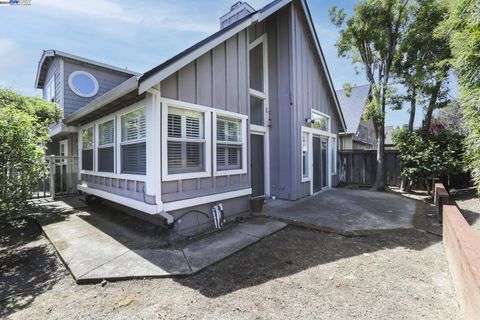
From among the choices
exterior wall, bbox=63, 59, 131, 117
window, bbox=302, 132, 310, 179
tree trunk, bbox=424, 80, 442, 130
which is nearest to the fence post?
exterior wall, bbox=63, 59, 131, 117

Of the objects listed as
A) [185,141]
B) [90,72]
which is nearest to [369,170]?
[185,141]

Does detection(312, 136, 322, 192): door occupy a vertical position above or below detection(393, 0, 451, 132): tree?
below

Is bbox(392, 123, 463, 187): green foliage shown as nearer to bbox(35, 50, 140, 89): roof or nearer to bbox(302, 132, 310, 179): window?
bbox(302, 132, 310, 179): window

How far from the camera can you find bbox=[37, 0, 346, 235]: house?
459cm

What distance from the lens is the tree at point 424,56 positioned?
845 centimetres

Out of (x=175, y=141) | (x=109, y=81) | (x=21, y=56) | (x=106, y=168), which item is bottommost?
(x=106, y=168)

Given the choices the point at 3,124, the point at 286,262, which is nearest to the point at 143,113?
the point at 3,124

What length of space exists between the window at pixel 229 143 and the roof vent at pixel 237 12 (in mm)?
4342

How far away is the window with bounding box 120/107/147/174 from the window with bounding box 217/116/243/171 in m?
1.68

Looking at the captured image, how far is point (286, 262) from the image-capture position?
3.72 m

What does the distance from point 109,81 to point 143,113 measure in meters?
8.09

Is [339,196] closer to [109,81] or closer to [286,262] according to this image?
[286,262]

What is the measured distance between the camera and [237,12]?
27.0 feet

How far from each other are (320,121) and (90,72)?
10.3 m
